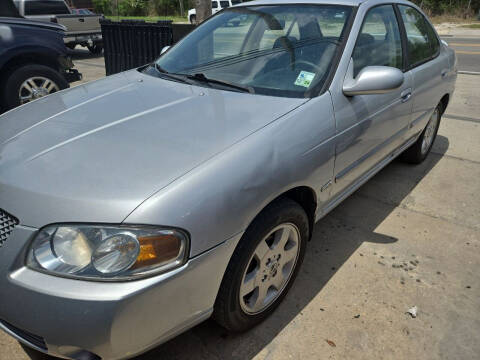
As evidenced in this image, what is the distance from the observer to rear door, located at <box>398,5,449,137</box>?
331cm

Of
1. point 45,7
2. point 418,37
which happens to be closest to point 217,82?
point 418,37

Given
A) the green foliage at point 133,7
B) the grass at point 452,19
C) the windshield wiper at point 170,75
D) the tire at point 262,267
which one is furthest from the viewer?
the green foliage at point 133,7

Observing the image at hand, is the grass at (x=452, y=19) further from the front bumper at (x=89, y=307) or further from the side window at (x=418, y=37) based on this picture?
the front bumper at (x=89, y=307)

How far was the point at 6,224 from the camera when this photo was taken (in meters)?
1.54

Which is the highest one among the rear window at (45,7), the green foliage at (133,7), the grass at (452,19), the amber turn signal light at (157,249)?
the green foliage at (133,7)

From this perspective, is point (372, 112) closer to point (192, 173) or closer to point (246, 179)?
point (246, 179)

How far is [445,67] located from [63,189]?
3800 mm

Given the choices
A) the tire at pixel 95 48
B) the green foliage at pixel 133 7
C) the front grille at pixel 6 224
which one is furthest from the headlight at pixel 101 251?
A: the green foliage at pixel 133 7

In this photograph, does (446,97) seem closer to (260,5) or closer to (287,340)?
(260,5)

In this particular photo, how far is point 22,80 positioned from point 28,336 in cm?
431

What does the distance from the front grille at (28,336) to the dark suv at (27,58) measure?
4.15 meters

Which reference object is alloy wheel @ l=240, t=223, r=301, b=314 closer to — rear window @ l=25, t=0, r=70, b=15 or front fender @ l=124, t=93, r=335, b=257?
front fender @ l=124, t=93, r=335, b=257

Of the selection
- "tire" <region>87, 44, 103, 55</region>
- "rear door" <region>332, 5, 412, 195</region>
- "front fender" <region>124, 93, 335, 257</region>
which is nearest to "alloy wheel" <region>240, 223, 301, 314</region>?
"front fender" <region>124, 93, 335, 257</region>

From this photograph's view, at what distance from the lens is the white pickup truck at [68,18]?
1036 centimetres
